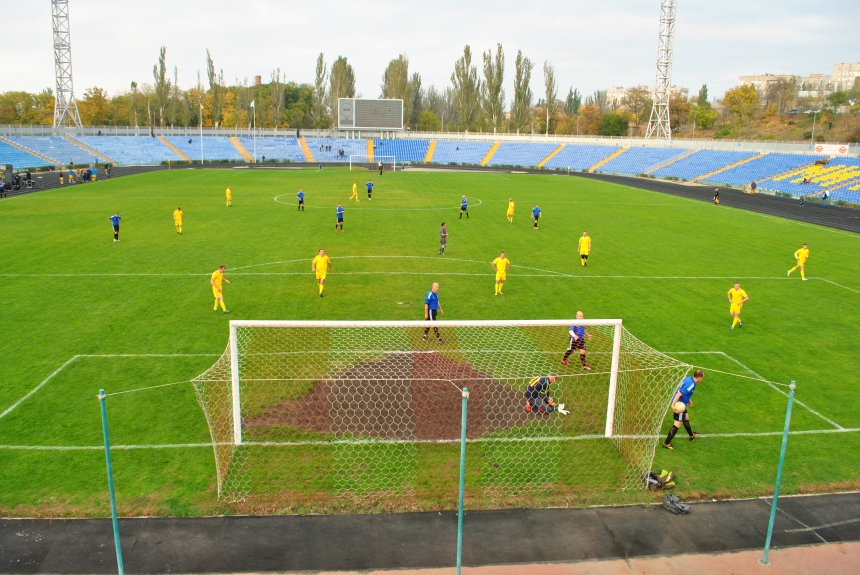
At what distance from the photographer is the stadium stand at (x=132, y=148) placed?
78688 mm

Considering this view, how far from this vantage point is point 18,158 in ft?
210

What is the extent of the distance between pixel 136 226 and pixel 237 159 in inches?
2333

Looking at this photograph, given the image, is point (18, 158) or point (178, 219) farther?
point (18, 158)

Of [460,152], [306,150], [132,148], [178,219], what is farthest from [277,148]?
[178,219]

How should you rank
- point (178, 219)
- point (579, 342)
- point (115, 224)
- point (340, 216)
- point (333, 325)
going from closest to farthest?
point (333, 325) < point (579, 342) < point (115, 224) < point (178, 219) < point (340, 216)

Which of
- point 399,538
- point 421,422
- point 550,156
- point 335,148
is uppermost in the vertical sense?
point 335,148

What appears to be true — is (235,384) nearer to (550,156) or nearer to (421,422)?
(421,422)

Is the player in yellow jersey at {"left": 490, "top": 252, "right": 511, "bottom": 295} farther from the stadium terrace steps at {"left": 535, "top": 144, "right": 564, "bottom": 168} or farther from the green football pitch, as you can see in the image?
the stadium terrace steps at {"left": 535, "top": 144, "right": 564, "bottom": 168}

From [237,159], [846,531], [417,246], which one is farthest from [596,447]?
[237,159]

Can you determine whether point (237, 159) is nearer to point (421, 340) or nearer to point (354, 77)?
point (354, 77)

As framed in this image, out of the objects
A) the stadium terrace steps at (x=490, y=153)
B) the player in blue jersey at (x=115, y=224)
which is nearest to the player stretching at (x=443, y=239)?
the player in blue jersey at (x=115, y=224)

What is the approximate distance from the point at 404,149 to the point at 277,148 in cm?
1950

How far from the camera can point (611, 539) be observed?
27.6ft

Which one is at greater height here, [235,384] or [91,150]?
[91,150]
